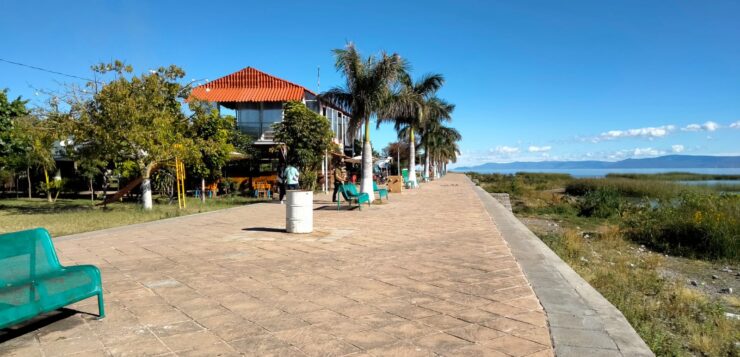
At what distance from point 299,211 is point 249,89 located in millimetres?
20049

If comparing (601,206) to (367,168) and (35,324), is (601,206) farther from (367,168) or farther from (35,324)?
(35,324)

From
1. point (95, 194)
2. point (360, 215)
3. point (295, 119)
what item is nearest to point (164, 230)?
point (360, 215)

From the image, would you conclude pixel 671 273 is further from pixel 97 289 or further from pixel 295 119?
pixel 295 119

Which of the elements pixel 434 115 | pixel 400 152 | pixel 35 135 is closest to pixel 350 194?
pixel 35 135

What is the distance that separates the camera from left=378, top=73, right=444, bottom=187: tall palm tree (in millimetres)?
18531

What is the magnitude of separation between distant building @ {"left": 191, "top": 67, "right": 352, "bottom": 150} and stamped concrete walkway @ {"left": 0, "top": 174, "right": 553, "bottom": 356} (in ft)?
59.7

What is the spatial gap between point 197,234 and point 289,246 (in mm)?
2616

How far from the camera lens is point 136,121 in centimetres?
1359

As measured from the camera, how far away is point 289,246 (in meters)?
7.45

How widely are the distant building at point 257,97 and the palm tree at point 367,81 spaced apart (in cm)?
835

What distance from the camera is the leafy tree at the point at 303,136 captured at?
1923 cm

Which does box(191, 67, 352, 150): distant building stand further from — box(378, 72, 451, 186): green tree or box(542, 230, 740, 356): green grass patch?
box(542, 230, 740, 356): green grass patch

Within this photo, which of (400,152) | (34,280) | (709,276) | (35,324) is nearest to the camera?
(34,280)

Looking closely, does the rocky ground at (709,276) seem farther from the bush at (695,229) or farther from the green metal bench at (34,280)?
the green metal bench at (34,280)
